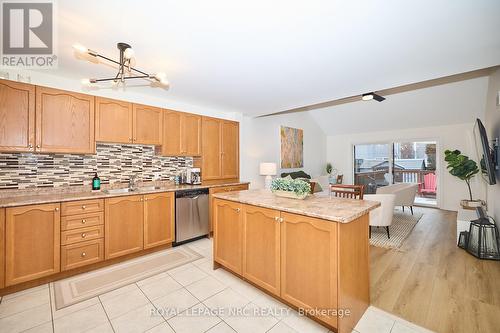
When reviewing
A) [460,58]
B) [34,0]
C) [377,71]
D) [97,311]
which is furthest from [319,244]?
[34,0]

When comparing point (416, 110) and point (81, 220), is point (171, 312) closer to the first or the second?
point (81, 220)

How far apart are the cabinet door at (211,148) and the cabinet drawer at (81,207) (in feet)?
5.53

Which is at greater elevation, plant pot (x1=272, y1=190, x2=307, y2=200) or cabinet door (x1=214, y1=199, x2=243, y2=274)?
plant pot (x1=272, y1=190, x2=307, y2=200)

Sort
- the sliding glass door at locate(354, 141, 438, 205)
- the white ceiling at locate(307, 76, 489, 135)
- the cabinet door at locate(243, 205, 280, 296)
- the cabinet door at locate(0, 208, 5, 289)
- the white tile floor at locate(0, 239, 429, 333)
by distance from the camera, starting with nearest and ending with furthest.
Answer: the white tile floor at locate(0, 239, 429, 333) → the cabinet door at locate(243, 205, 280, 296) → the cabinet door at locate(0, 208, 5, 289) → the white ceiling at locate(307, 76, 489, 135) → the sliding glass door at locate(354, 141, 438, 205)

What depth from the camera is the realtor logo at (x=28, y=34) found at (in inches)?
63.9

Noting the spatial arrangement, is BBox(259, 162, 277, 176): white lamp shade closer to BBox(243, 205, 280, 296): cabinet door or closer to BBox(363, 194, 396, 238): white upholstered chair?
BBox(363, 194, 396, 238): white upholstered chair

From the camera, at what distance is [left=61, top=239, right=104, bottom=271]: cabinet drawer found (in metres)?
2.43

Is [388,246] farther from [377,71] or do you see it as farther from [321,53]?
[321,53]

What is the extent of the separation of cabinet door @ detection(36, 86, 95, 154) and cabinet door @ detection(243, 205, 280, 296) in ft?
7.50

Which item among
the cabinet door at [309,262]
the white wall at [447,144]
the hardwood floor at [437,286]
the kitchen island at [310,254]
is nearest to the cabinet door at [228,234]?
the kitchen island at [310,254]

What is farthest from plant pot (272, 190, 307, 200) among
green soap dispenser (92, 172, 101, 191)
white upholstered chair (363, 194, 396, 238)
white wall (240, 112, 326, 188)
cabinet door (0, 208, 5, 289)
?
cabinet door (0, 208, 5, 289)

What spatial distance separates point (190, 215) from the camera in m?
3.49

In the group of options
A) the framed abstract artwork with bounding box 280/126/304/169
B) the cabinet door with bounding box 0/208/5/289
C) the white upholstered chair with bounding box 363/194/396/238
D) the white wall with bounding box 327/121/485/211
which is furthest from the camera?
the framed abstract artwork with bounding box 280/126/304/169

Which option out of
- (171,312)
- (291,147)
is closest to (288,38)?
(171,312)
